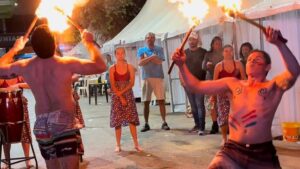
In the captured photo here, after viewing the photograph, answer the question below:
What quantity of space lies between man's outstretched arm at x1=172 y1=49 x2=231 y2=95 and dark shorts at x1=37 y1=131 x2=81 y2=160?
1.10 meters

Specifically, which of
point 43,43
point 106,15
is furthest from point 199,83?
point 106,15

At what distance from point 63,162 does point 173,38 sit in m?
8.23

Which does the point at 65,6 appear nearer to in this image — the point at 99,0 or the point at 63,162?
the point at 63,162

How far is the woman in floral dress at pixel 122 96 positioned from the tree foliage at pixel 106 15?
45.3 ft

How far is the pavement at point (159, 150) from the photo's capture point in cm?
651

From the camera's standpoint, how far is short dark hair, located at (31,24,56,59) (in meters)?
4.00

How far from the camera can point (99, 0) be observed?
21.3 m

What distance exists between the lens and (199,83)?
13.5 ft

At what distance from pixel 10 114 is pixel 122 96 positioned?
6.34 feet

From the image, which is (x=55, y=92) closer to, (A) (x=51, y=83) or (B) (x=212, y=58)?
(A) (x=51, y=83)

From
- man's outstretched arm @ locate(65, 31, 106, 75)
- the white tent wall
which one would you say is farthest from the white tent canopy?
man's outstretched arm @ locate(65, 31, 106, 75)

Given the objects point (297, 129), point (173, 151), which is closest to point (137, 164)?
point (173, 151)

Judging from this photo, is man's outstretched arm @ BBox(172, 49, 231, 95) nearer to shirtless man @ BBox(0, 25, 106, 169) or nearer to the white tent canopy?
shirtless man @ BBox(0, 25, 106, 169)

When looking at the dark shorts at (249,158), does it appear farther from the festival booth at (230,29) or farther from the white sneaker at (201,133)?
the white sneaker at (201,133)
